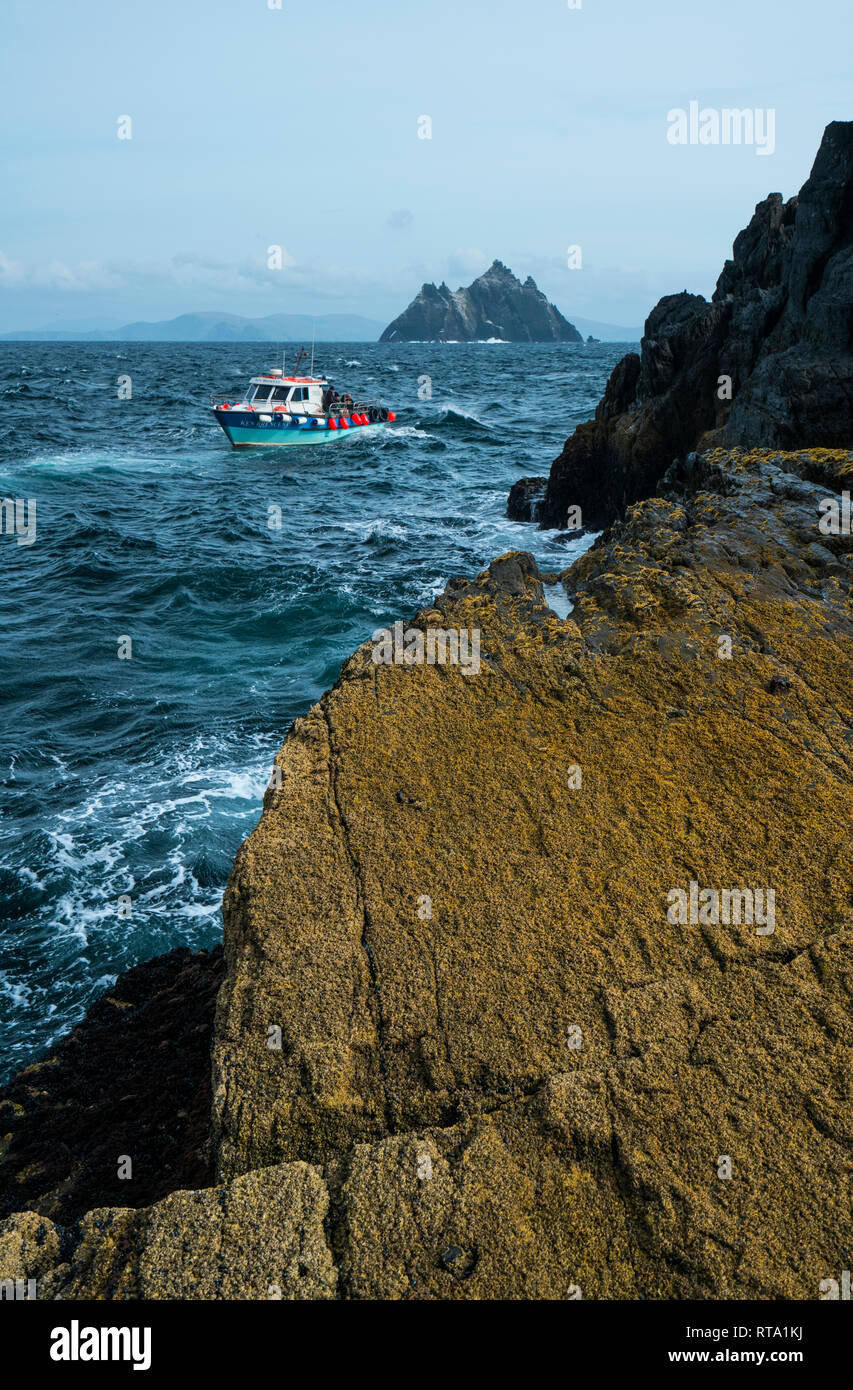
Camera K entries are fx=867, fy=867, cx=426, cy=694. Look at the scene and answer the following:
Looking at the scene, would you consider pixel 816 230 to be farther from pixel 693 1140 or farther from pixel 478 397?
pixel 478 397

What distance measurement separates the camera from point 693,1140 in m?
3.90

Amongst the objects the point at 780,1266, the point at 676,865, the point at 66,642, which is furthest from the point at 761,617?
the point at 66,642

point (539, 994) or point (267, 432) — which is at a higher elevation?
point (267, 432)

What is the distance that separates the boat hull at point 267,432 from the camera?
42.1m

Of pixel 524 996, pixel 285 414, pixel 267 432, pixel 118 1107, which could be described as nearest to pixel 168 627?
pixel 118 1107

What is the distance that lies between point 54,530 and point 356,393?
4279 centimetres

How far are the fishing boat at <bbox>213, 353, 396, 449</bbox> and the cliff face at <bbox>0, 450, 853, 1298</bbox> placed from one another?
38.2 m

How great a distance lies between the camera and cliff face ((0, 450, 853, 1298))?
11.9ft

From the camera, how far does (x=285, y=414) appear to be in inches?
1697

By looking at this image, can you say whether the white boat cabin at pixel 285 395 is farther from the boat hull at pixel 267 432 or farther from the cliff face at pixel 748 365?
the cliff face at pixel 748 365

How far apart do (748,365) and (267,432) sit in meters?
28.6

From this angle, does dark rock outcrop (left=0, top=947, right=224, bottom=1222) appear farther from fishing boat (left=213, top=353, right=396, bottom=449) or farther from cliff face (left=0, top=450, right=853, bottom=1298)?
fishing boat (left=213, top=353, right=396, bottom=449)

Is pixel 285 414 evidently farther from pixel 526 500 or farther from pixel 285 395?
pixel 526 500

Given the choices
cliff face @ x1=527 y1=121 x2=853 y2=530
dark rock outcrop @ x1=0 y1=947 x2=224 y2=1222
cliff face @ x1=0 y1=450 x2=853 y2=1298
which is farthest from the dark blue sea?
cliff face @ x1=0 y1=450 x2=853 y2=1298
